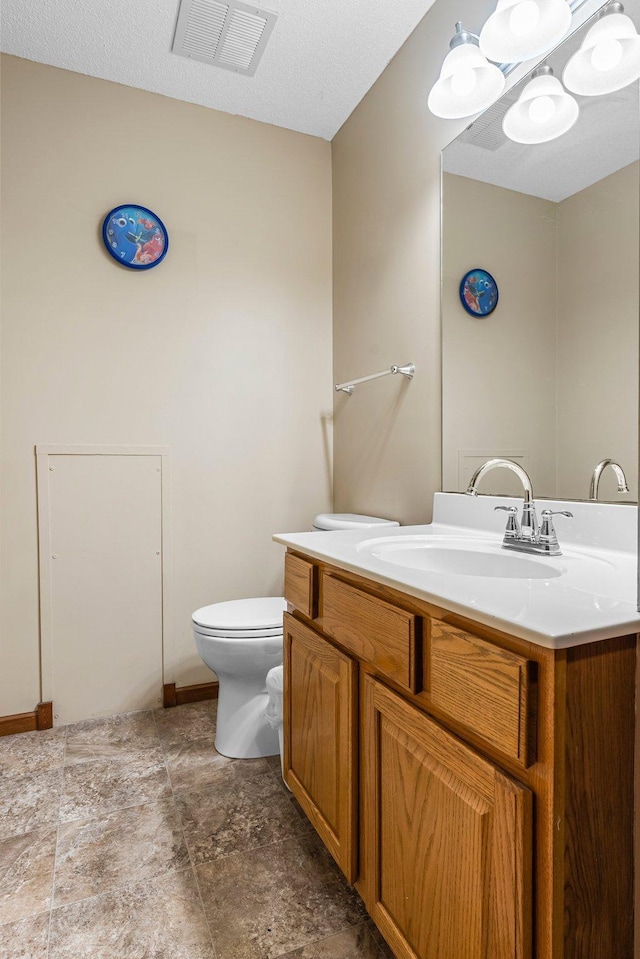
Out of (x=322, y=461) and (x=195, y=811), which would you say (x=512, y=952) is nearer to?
(x=195, y=811)

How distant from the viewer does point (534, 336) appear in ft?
4.50

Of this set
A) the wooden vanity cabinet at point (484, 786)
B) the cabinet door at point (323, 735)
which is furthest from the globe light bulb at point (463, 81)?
the cabinet door at point (323, 735)

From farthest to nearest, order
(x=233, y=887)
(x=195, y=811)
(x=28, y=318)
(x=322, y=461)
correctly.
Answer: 1. (x=322, y=461)
2. (x=28, y=318)
3. (x=195, y=811)
4. (x=233, y=887)

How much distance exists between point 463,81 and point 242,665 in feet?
6.15

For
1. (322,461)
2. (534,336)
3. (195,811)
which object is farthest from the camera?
(322,461)

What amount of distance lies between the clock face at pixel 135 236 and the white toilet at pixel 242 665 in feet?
4.61

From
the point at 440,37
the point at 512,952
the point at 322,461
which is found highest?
the point at 440,37

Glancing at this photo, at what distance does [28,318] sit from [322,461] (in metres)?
1.35

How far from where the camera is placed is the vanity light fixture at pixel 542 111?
4.16ft

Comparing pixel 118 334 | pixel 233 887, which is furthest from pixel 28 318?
pixel 233 887

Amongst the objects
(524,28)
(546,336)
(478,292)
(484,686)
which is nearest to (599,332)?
(546,336)

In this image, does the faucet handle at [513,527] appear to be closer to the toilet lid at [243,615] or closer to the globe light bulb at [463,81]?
the toilet lid at [243,615]

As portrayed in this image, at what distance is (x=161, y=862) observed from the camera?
1.34 meters

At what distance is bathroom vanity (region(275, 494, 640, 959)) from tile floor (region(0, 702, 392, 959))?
0.21 metres
